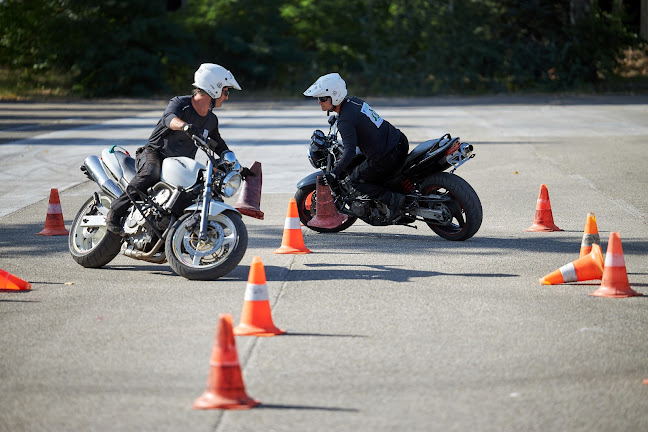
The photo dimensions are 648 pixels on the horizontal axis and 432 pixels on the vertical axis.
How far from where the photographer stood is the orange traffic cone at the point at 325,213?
33.8 feet

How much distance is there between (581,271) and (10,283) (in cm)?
454

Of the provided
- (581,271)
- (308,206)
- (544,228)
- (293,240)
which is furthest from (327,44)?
(581,271)

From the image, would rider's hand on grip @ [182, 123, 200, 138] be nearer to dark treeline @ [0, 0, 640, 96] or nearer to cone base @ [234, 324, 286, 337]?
cone base @ [234, 324, 286, 337]

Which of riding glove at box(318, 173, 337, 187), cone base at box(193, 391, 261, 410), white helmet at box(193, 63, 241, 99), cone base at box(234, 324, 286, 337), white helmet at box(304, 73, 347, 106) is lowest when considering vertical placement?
cone base at box(234, 324, 286, 337)

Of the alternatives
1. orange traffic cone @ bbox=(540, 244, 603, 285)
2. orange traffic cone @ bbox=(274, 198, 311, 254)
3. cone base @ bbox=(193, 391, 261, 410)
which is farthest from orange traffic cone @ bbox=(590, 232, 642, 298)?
cone base @ bbox=(193, 391, 261, 410)

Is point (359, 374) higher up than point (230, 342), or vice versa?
point (230, 342)

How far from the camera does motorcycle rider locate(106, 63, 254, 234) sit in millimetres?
8398

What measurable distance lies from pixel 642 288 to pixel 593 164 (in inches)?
351

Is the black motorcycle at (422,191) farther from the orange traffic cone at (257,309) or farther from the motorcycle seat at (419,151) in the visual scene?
the orange traffic cone at (257,309)

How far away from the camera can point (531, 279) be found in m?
8.09

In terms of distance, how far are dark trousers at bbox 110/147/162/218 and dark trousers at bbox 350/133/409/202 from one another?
2.46m

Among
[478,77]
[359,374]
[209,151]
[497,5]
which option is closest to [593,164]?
[209,151]

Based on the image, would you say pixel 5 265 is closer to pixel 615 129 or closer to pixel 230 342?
pixel 230 342

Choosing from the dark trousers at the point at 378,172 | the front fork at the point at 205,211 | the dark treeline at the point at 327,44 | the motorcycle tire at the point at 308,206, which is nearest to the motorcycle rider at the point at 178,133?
the front fork at the point at 205,211
